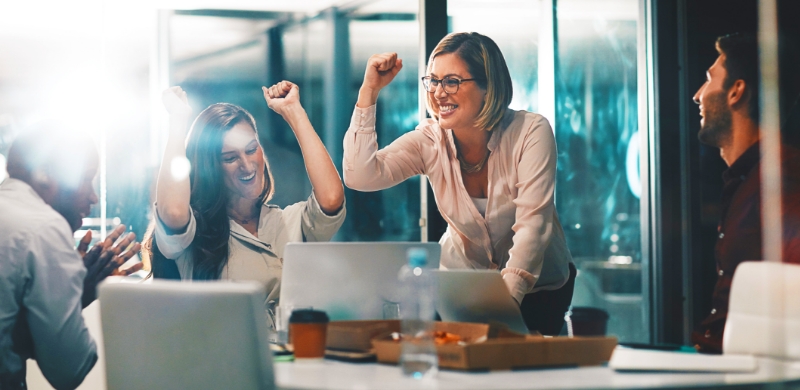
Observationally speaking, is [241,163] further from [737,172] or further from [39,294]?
[737,172]

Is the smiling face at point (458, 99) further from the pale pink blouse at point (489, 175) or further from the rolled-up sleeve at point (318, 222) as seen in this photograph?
the rolled-up sleeve at point (318, 222)

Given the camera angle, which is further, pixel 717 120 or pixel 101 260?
pixel 717 120

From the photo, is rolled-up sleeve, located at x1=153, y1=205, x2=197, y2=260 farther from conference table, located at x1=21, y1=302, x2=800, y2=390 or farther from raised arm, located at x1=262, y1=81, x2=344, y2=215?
conference table, located at x1=21, y1=302, x2=800, y2=390

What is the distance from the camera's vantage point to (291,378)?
4.64ft

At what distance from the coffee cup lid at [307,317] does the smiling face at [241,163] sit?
5.10ft

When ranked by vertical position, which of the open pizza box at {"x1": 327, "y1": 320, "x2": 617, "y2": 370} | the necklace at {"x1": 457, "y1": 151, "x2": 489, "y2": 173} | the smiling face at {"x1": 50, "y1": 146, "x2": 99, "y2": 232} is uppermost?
the necklace at {"x1": 457, "y1": 151, "x2": 489, "y2": 173}

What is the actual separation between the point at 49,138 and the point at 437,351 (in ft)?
8.69

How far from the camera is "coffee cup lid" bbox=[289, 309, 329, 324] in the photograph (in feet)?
5.57

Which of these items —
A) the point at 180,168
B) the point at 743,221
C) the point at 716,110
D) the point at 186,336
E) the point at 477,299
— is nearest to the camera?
the point at 186,336

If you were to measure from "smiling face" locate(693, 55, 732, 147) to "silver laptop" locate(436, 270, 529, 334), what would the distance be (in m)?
1.99

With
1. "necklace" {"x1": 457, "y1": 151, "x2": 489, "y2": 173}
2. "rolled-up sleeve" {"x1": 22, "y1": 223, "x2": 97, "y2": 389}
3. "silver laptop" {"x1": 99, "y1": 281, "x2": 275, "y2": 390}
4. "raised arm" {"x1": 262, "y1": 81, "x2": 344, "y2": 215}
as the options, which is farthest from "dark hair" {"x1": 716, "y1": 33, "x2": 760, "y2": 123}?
"rolled-up sleeve" {"x1": 22, "y1": 223, "x2": 97, "y2": 389}

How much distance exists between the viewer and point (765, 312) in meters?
1.86

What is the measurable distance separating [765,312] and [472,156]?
145cm

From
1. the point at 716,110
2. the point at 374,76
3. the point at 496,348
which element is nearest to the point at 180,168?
the point at 374,76
